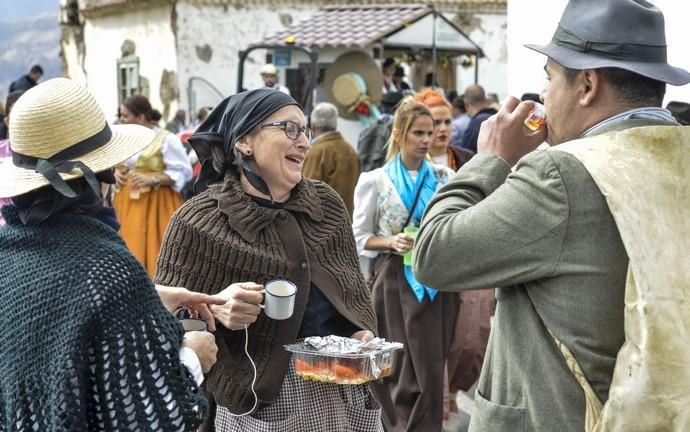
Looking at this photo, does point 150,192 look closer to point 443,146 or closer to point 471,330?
point 443,146

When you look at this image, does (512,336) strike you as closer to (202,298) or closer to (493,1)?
(202,298)

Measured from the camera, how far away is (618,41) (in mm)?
2414

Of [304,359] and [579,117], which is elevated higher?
[579,117]

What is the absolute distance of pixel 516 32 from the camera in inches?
262

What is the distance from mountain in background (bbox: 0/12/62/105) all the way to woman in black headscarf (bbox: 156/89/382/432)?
53151mm

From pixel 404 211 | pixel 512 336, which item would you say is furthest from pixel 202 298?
pixel 404 211

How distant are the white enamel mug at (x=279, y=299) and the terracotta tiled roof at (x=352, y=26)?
11.6 meters

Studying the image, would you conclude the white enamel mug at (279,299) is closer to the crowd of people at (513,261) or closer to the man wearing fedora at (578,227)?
the crowd of people at (513,261)

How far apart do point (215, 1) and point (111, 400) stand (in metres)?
18.4

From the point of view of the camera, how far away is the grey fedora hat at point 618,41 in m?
2.41

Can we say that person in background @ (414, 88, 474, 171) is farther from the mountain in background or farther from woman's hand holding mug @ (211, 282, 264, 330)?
the mountain in background

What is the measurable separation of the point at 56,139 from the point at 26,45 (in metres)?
59.7

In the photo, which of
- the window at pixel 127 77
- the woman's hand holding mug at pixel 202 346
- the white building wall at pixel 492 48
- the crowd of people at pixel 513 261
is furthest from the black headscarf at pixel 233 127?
the window at pixel 127 77

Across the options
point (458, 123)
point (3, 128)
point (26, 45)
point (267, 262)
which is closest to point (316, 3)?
point (458, 123)
